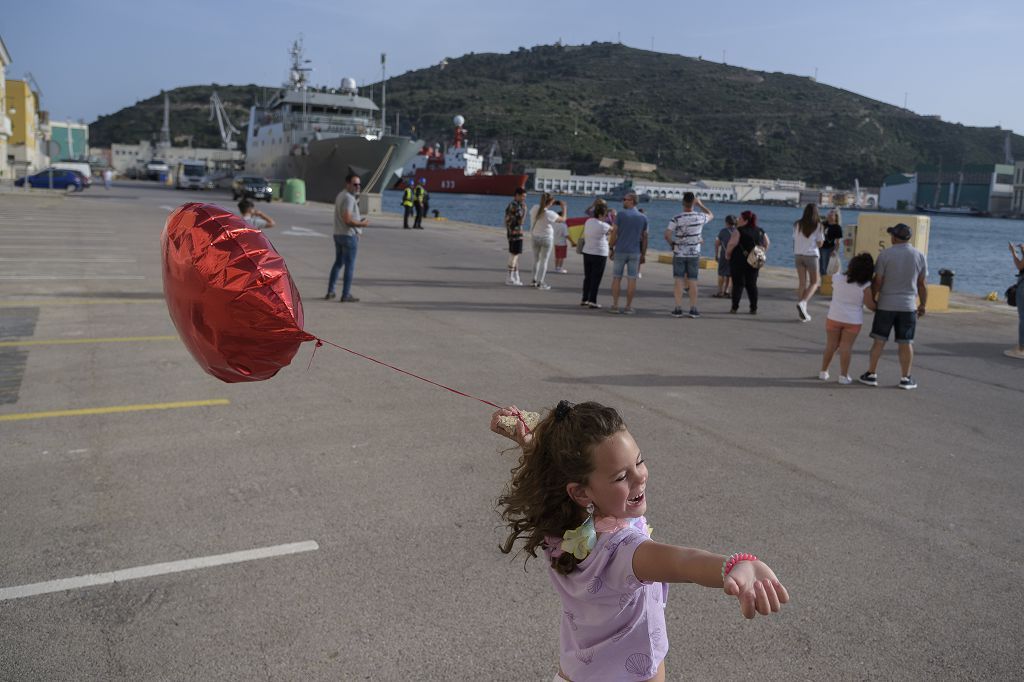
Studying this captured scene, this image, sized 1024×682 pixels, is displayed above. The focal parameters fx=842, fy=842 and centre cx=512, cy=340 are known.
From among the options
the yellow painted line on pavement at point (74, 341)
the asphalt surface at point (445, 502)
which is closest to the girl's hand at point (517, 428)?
the asphalt surface at point (445, 502)

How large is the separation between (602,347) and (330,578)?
6416 mm

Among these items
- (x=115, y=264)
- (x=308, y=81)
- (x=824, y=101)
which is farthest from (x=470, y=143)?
(x=115, y=264)

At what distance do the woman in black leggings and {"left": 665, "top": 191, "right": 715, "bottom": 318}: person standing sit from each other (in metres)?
0.76

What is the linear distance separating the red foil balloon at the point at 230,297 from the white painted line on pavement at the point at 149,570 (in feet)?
4.68

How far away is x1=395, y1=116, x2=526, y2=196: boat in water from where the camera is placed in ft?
366

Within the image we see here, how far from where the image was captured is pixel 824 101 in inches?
6048

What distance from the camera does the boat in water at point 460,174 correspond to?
111438mm

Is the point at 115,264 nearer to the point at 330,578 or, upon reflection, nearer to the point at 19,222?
the point at 19,222

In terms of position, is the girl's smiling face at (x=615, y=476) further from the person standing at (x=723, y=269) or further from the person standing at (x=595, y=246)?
the person standing at (x=723, y=269)

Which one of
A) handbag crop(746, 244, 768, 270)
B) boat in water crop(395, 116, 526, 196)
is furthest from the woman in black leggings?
boat in water crop(395, 116, 526, 196)

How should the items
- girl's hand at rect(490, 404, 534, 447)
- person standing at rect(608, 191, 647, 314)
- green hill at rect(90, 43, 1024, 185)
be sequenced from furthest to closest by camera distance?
green hill at rect(90, 43, 1024, 185) < person standing at rect(608, 191, 647, 314) < girl's hand at rect(490, 404, 534, 447)

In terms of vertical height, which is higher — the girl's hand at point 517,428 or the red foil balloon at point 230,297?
the red foil balloon at point 230,297

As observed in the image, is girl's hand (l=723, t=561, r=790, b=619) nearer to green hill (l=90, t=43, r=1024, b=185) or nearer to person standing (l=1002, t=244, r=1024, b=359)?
person standing (l=1002, t=244, r=1024, b=359)

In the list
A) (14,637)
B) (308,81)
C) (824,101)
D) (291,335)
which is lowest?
(14,637)
